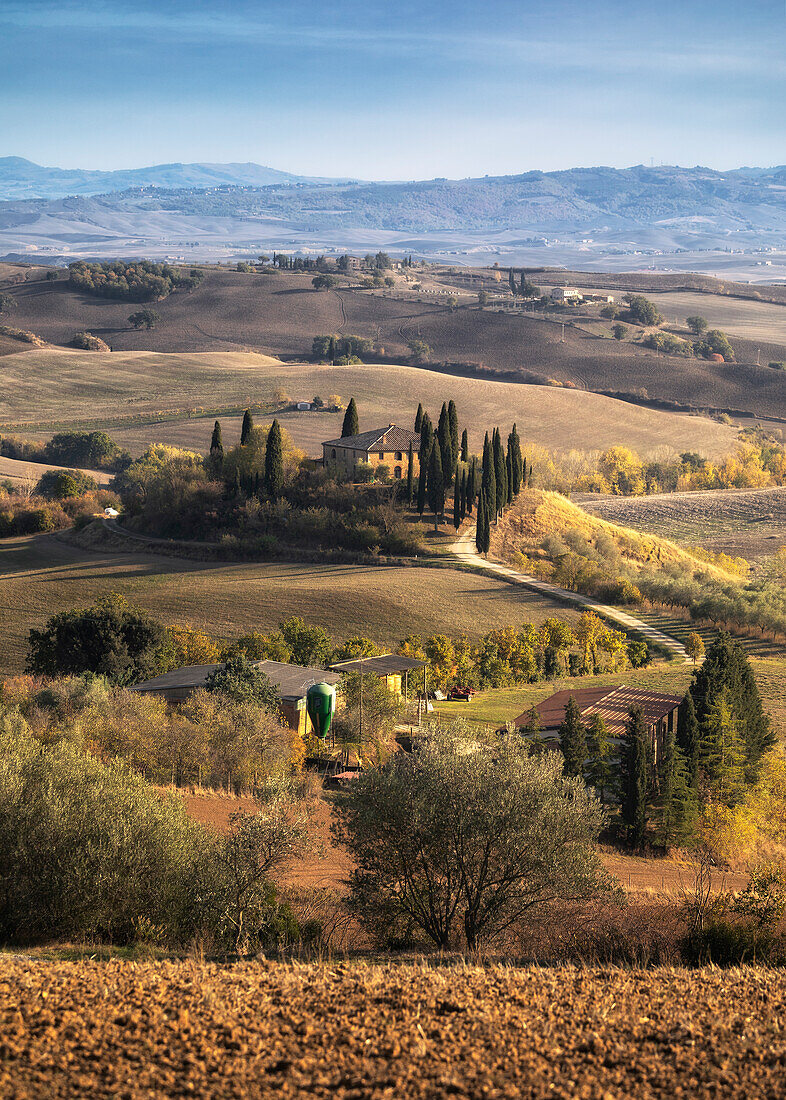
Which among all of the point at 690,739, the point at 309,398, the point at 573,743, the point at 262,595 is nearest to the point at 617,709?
the point at 690,739

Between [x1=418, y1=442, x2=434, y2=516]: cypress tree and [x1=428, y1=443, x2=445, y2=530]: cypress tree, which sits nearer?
[x1=428, y1=443, x2=445, y2=530]: cypress tree

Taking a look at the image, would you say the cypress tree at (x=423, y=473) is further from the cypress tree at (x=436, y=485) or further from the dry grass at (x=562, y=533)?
the dry grass at (x=562, y=533)

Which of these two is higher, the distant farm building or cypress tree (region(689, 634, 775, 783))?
cypress tree (region(689, 634, 775, 783))

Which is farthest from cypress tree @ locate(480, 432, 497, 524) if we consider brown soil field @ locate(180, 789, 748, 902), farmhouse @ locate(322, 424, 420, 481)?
brown soil field @ locate(180, 789, 748, 902)

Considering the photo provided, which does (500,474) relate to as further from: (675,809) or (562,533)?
(675,809)

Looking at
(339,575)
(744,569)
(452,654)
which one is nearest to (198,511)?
(339,575)

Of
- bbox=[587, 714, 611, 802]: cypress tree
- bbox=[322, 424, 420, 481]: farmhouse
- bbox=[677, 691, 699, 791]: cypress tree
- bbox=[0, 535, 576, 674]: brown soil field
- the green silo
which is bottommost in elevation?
bbox=[0, 535, 576, 674]: brown soil field

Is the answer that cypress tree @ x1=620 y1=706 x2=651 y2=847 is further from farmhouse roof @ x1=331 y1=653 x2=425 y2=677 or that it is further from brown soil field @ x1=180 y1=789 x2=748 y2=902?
farmhouse roof @ x1=331 y1=653 x2=425 y2=677
